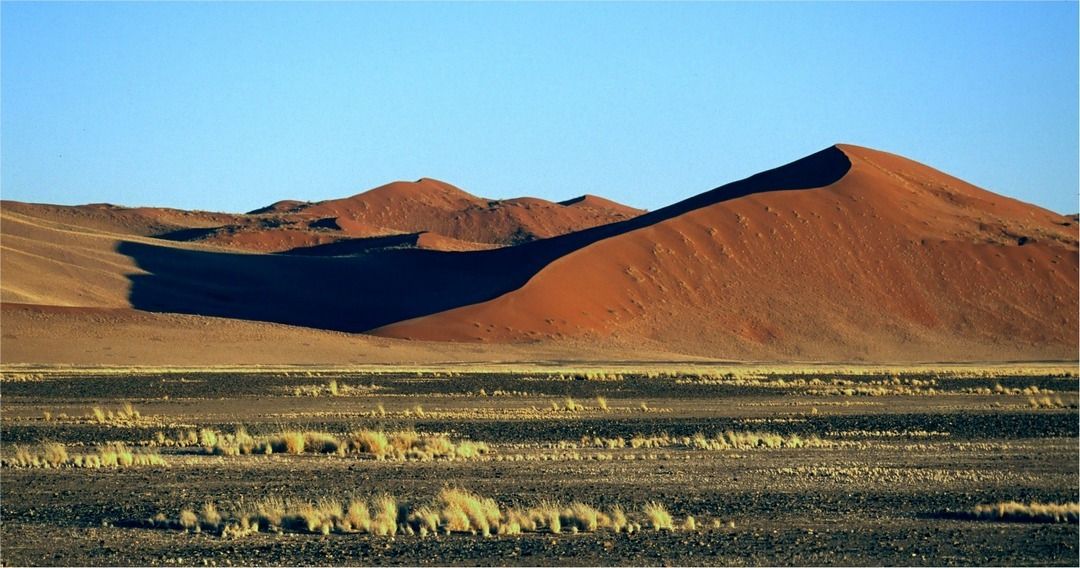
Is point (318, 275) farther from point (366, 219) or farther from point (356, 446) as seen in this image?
point (356, 446)

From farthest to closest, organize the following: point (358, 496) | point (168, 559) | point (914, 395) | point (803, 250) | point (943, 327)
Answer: point (803, 250) → point (943, 327) → point (914, 395) → point (358, 496) → point (168, 559)

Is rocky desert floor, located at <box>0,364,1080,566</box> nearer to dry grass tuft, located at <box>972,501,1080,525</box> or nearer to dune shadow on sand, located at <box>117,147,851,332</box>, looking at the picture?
dry grass tuft, located at <box>972,501,1080,525</box>

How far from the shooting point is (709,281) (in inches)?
3403

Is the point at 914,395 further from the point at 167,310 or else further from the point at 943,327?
the point at 167,310

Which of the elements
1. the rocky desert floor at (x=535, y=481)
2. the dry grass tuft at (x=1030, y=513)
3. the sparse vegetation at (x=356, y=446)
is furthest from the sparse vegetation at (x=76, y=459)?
the dry grass tuft at (x=1030, y=513)

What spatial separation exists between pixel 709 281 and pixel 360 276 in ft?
106

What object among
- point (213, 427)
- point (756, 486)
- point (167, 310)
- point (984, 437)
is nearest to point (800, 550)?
point (756, 486)

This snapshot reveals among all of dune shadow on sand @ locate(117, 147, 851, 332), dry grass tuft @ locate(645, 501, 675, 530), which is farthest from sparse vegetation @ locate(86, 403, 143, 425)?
dune shadow on sand @ locate(117, 147, 851, 332)

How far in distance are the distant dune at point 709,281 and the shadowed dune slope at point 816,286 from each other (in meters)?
0.14

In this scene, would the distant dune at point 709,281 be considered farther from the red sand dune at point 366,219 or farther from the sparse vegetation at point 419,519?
the sparse vegetation at point 419,519

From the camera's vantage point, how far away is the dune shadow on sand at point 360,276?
96688 mm

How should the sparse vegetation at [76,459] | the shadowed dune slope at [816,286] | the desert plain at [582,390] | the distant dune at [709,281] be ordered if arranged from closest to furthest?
the desert plain at [582,390]
the sparse vegetation at [76,459]
the distant dune at [709,281]
the shadowed dune slope at [816,286]

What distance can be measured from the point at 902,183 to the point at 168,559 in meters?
93.6

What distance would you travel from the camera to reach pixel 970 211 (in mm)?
98375
